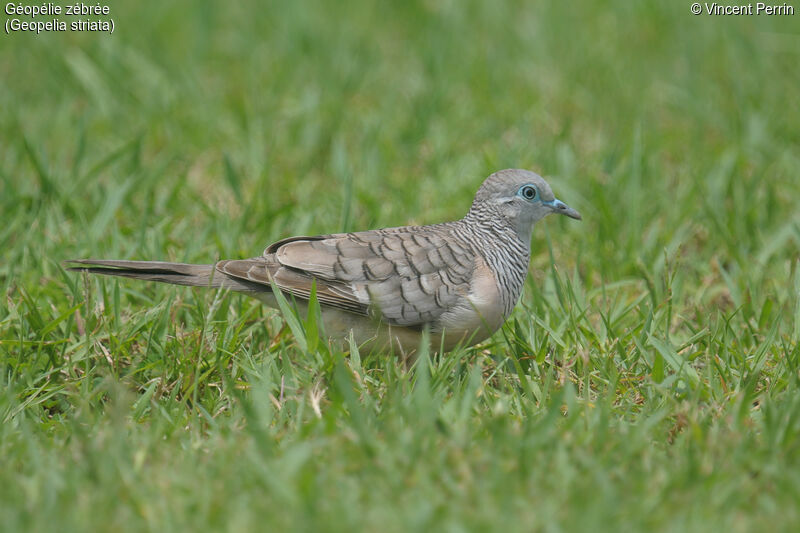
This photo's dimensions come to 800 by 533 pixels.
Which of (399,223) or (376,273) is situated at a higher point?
(376,273)

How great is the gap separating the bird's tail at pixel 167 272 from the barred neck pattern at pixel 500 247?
99cm

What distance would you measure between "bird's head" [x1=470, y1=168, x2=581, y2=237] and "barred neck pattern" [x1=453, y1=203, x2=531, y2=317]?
32 mm

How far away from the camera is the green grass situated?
3107 mm

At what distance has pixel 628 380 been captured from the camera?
4047mm

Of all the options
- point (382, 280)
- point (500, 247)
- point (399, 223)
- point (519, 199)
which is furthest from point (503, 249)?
point (399, 223)

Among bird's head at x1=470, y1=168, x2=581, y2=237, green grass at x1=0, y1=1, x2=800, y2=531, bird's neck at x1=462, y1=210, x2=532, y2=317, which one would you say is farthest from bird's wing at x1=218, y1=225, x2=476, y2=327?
bird's head at x1=470, y1=168, x2=581, y2=237

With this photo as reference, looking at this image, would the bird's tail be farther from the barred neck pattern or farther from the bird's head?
the bird's head

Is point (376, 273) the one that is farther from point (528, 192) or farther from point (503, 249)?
point (528, 192)

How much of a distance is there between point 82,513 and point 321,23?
6.21 m

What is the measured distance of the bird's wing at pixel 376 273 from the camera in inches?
166

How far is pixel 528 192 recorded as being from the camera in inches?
182

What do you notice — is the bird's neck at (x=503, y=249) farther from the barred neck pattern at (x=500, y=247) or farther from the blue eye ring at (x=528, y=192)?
the blue eye ring at (x=528, y=192)

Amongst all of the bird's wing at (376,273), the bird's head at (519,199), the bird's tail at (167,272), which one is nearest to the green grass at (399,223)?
the bird's tail at (167,272)

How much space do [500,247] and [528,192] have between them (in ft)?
0.98
